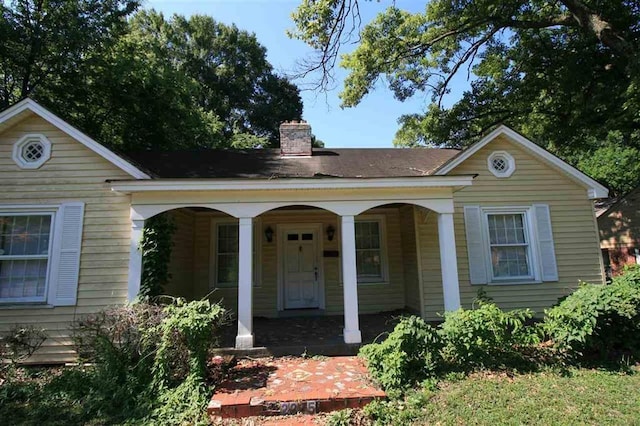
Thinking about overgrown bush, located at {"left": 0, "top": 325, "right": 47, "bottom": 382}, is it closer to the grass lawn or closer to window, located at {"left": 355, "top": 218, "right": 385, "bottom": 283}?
the grass lawn

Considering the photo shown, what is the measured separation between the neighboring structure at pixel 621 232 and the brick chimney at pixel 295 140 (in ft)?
41.8

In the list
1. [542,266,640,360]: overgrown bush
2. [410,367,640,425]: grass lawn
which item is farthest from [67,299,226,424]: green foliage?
[542,266,640,360]: overgrown bush

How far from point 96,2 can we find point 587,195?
1662 cm

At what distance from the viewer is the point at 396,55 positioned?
1399cm

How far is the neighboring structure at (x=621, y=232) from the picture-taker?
540 inches

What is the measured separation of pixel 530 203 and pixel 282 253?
20.9ft

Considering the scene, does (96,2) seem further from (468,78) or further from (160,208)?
(468,78)

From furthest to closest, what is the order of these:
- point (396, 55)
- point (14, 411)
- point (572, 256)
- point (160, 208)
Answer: point (396, 55), point (572, 256), point (160, 208), point (14, 411)

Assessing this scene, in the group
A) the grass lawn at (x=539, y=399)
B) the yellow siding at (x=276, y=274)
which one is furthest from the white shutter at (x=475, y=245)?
the grass lawn at (x=539, y=399)

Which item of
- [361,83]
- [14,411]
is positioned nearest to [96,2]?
[361,83]

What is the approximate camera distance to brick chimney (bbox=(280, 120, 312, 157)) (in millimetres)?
9453

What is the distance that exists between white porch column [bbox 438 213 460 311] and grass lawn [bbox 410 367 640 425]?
183 centimetres

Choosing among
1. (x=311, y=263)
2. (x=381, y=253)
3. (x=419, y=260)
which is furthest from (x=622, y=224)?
(x=311, y=263)

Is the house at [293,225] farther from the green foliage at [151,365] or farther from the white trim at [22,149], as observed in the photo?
the green foliage at [151,365]
